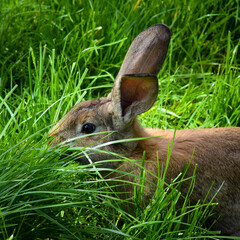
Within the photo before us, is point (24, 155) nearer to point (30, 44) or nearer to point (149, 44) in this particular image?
point (149, 44)

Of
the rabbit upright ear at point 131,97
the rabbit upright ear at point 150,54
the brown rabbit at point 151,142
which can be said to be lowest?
the brown rabbit at point 151,142

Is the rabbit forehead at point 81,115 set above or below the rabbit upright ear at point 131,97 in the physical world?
below

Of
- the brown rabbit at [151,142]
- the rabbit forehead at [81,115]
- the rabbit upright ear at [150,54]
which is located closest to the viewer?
the brown rabbit at [151,142]

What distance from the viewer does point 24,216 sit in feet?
10.5

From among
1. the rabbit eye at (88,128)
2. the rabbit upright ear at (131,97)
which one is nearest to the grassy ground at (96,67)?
the rabbit eye at (88,128)

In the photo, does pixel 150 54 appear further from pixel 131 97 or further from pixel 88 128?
pixel 88 128

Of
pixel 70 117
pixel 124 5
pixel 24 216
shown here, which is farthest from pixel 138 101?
pixel 124 5

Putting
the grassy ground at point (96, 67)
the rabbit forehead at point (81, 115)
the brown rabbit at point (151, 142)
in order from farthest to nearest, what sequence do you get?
the rabbit forehead at point (81, 115)
the brown rabbit at point (151, 142)
the grassy ground at point (96, 67)

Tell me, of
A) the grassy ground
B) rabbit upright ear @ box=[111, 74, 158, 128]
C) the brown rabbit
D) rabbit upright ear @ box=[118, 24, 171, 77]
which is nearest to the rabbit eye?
the brown rabbit

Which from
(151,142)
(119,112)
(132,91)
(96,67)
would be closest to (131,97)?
(132,91)

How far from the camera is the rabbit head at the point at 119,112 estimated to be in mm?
4031

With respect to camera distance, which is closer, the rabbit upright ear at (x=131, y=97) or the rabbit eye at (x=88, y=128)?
the rabbit upright ear at (x=131, y=97)

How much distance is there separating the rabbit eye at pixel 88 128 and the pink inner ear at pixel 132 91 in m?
0.26

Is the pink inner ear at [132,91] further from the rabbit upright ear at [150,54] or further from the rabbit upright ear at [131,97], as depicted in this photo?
the rabbit upright ear at [150,54]
